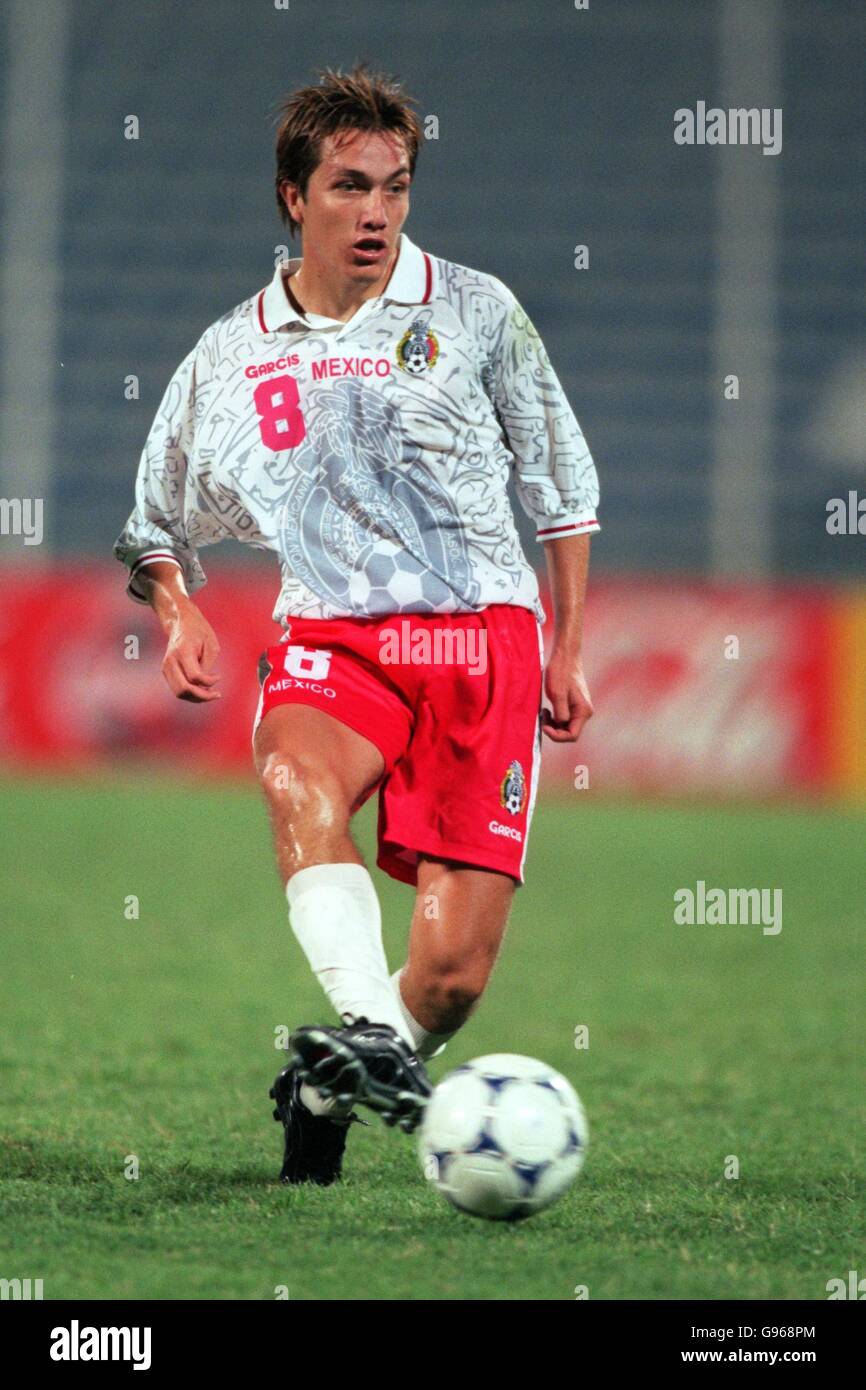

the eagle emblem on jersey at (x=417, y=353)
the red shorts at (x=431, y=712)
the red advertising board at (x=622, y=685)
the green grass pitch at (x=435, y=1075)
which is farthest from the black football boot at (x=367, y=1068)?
the red advertising board at (x=622, y=685)

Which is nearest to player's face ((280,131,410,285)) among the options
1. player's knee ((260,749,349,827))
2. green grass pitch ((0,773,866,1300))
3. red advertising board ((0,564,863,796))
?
player's knee ((260,749,349,827))

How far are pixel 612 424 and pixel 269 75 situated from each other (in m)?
5.31

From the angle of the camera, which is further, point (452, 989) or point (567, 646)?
point (567, 646)

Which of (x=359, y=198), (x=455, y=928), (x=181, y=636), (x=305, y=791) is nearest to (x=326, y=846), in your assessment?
(x=305, y=791)

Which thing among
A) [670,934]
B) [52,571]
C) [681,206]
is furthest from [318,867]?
[681,206]

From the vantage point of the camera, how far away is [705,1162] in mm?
4695

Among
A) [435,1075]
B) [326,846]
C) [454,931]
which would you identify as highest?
[326,846]

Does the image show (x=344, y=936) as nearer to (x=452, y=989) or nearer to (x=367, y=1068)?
(x=367, y=1068)

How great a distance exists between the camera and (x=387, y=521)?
4320 millimetres

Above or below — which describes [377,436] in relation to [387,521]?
above

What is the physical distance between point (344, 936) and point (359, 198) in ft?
5.01

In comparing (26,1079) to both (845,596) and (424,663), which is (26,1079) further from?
(845,596)

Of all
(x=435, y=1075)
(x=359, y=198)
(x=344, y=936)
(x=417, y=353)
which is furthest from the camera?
(x=435, y=1075)

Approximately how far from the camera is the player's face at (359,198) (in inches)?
168
